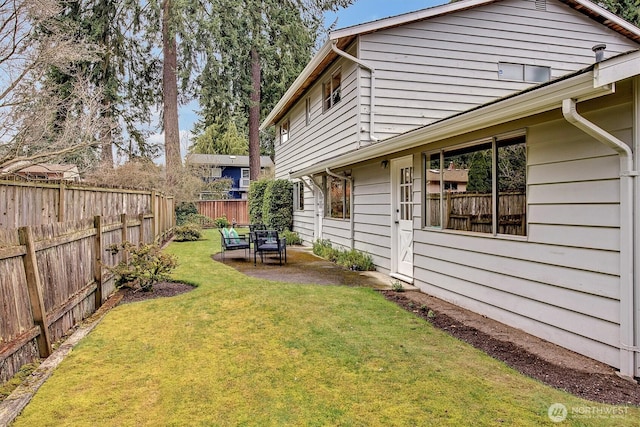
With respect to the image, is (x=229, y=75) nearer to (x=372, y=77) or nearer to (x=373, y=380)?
(x=372, y=77)

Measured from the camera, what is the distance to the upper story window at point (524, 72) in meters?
9.80

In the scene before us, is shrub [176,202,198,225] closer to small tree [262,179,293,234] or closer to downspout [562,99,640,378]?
small tree [262,179,293,234]

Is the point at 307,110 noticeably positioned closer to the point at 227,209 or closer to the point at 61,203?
the point at 61,203

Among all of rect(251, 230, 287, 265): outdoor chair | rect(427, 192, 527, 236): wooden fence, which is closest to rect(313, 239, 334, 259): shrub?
rect(251, 230, 287, 265): outdoor chair

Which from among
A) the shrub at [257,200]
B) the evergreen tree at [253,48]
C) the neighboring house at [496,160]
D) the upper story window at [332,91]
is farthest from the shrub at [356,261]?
the evergreen tree at [253,48]

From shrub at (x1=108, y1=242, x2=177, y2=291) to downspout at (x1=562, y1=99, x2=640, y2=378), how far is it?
19.8 ft


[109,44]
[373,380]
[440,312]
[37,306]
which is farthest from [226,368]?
[109,44]

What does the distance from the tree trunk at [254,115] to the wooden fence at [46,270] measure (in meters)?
16.2

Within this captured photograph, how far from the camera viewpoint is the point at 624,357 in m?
3.49

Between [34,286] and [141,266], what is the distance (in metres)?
2.96

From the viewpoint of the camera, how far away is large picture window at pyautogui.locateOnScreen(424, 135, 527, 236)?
498 centimetres

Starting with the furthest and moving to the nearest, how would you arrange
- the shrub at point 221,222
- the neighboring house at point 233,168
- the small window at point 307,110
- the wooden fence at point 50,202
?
the neighboring house at point 233,168 → the shrub at point 221,222 → the small window at point 307,110 → the wooden fence at point 50,202

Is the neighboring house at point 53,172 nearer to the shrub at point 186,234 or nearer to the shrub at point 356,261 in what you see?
the shrub at point 186,234

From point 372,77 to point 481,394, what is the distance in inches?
288
